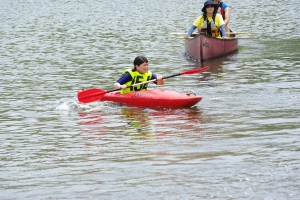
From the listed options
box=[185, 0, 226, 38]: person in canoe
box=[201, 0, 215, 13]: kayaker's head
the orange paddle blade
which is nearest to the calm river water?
the orange paddle blade

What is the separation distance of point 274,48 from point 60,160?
56.1ft

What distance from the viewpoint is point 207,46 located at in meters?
23.2

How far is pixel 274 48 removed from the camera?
26453mm

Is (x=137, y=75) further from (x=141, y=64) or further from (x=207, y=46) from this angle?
(x=207, y=46)

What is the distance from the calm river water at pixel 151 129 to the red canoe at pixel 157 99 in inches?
6.5

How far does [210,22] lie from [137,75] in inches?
341

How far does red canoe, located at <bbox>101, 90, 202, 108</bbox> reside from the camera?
47.5 ft

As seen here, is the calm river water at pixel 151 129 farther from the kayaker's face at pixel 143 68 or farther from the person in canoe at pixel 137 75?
the kayaker's face at pixel 143 68

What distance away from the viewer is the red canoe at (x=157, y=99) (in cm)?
1448

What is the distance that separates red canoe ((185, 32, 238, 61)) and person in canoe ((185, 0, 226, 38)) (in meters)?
0.30

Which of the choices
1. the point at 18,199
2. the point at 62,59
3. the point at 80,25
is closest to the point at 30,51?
the point at 62,59

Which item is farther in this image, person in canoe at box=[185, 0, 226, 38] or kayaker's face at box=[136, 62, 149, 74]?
person in canoe at box=[185, 0, 226, 38]

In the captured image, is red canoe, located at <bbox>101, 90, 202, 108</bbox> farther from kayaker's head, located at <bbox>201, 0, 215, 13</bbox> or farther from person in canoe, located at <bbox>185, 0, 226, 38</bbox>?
person in canoe, located at <bbox>185, 0, 226, 38</bbox>

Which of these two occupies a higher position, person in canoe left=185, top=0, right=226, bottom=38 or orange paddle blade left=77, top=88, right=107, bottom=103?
person in canoe left=185, top=0, right=226, bottom=38
